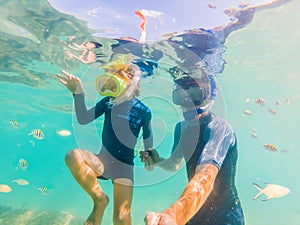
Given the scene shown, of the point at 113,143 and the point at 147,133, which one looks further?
the point at 147,133

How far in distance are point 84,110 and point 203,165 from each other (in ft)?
11.1

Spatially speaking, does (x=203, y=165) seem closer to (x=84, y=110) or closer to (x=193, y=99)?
(x=193, y=99)

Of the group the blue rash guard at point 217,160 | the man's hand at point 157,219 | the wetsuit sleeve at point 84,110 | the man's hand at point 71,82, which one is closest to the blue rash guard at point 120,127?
the wetsuit sleeve at point 84,110

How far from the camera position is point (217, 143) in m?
2.70

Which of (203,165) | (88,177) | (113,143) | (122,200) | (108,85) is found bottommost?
(122,200)

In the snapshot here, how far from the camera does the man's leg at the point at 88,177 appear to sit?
4199 millimetres

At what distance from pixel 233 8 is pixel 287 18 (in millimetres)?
4236

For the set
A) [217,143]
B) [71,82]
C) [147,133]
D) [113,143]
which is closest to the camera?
[217,143]

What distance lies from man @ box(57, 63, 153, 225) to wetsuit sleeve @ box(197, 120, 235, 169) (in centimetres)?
204

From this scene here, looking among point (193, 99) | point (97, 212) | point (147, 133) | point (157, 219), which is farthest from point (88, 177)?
point (157, 219)

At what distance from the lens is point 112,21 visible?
467 inches

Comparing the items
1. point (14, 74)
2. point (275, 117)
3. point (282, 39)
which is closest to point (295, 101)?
point (275, 117)

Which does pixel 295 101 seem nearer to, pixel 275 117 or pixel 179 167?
pixel 275 117

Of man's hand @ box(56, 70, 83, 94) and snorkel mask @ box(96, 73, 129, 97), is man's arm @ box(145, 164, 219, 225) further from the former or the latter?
man's hand @ box(56, 70, 83, 94)
